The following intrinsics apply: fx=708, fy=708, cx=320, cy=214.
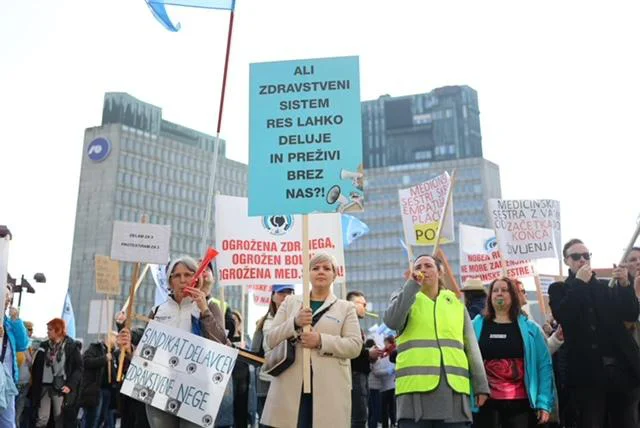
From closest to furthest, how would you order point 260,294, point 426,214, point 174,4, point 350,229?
point 174,4 < point 426,214 < point 260,294 < point 350,229

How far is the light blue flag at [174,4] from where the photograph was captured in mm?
8031

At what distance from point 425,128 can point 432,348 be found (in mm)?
129291

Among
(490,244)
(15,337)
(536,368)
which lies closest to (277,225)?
(15,337)

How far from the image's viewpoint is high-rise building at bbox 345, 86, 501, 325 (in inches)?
4692

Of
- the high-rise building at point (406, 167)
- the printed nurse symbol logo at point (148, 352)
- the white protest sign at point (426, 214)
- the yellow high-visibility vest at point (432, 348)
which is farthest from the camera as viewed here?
the high-rise building at point (406, 167)

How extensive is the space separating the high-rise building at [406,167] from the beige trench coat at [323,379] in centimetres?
10665

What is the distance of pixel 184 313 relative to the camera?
5508mm

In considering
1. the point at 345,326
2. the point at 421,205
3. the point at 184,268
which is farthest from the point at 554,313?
the point at 421,205

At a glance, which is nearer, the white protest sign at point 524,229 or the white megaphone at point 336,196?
the white megaphone at point 336,196

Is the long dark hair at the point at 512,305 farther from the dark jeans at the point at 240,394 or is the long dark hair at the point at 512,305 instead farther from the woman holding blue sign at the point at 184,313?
the dark jeans at the point at 240,394

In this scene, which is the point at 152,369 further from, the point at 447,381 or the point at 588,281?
the point at 588,281

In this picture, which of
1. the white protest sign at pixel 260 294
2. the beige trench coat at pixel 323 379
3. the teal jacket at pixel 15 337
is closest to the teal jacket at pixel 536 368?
the beige trench coat at pixel 323 379

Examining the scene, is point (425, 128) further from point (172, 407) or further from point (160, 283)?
point (172, 407)

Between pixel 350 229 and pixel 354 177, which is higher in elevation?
pixel 350 229
